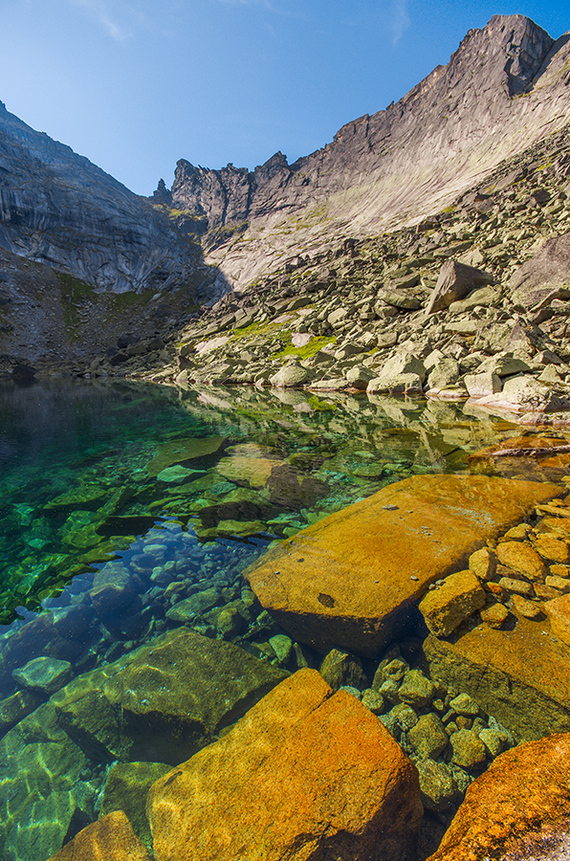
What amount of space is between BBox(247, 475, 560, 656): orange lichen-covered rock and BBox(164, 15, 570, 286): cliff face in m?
75.2

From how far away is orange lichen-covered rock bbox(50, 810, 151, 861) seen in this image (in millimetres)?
2703

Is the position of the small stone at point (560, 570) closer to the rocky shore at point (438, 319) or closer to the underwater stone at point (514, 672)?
the underwater stone at point (514, 672)

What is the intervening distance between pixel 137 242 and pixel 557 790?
440 ft

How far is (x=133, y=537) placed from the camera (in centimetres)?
752

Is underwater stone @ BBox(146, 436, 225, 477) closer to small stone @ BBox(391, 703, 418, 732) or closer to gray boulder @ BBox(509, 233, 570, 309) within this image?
small stone @ BBox(391, 703, 418, 732)

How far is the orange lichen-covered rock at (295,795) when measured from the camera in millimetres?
2400

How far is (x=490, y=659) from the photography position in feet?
11.9

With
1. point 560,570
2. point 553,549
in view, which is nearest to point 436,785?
point 560,570

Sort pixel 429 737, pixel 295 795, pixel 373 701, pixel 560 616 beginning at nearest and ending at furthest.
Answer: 1. pixel 295 795
2. pixel 429 737
3. pixel 373 701
4. pixel 560 616

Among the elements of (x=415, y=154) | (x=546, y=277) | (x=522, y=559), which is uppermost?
(x=415, y=154)

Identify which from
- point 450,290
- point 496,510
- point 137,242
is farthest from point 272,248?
point 496,510

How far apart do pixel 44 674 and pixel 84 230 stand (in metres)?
129

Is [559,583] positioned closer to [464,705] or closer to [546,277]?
[464,705]

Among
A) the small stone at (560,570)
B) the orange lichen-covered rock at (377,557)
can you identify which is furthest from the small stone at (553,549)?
the orange lichen-covered rock at (377,557)
